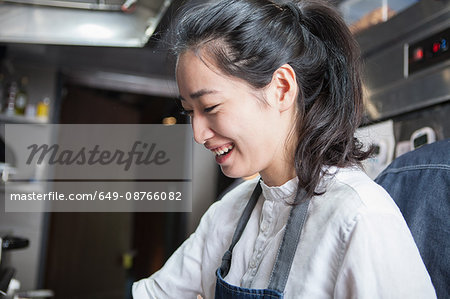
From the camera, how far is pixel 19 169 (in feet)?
9.95

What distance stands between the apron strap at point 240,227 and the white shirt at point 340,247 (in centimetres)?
1

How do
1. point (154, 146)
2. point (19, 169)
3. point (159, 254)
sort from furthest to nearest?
point (159, 254)
point (19, 169)
point (154, 146)

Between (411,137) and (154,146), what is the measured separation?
4.20ft

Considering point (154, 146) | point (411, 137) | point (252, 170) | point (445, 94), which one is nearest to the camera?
point (252, 170)

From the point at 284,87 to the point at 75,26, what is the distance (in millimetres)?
1118

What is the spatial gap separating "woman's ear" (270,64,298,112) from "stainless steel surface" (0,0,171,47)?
37.1 inches

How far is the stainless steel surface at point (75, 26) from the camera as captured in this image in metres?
1.60

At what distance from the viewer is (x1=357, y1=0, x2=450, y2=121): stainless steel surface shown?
1.12 meters

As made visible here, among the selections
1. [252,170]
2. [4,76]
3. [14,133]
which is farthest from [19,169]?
[252,170]

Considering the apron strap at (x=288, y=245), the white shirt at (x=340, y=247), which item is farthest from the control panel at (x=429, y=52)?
the apron strap at (x=288, y=245)

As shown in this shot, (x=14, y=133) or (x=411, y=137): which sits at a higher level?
(x=14, y=133)

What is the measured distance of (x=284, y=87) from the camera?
0.80 meters

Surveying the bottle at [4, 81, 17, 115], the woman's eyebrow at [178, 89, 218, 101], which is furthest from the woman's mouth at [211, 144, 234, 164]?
the bottle at [4, 81, 17, 115]

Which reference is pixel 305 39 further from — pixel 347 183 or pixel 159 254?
pixel 159 254
